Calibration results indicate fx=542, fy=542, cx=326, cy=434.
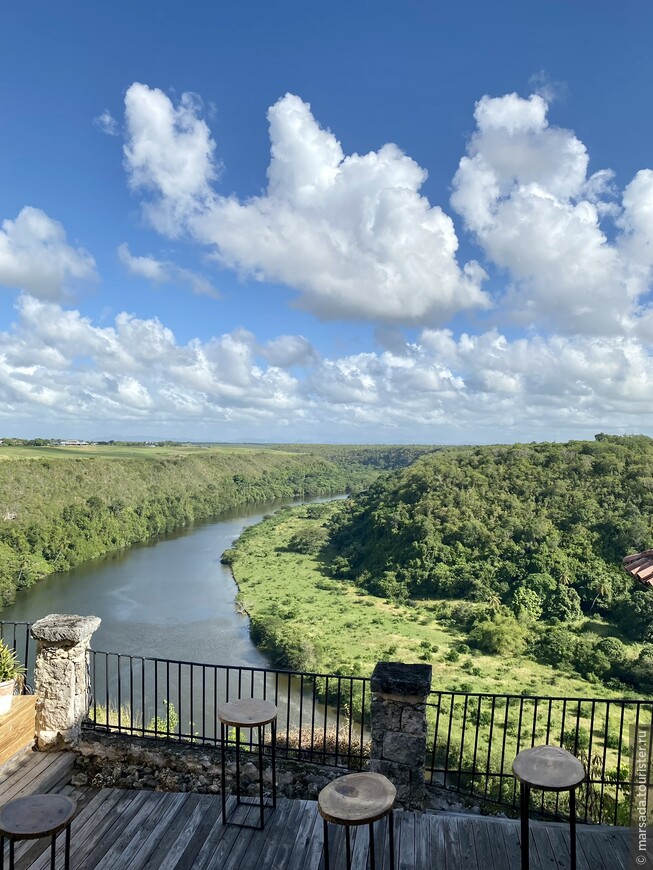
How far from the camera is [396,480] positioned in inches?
2579

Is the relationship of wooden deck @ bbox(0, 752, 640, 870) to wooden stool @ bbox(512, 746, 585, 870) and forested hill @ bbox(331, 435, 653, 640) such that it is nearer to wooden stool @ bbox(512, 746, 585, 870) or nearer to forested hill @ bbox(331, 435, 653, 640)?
wooden stool @ bbox(512, 746, 585, 870)

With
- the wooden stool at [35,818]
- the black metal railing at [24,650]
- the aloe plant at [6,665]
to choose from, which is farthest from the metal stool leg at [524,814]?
the aloe plant at [6,665]

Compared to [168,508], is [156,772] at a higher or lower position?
higher

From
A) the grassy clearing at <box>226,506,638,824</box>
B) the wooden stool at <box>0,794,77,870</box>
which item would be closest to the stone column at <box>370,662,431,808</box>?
the wooden stool at <box>0,794,77,870</box>

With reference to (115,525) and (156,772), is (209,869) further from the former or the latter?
(115,525)

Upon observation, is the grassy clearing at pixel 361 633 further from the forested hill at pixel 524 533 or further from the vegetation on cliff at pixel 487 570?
the forested hill at pixel 524 533

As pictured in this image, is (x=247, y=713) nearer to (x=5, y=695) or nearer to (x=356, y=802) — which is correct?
(x=356, y=802)

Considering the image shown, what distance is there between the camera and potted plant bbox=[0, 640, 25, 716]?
5.16 meters

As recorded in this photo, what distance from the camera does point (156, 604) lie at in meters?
37.4

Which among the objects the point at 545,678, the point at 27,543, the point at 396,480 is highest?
the point at 396,480

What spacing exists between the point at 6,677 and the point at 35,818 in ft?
12.5

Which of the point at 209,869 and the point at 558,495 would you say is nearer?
A: the point at 209,869

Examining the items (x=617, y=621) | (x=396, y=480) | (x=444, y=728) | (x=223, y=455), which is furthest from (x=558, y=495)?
(x=223, y=455)

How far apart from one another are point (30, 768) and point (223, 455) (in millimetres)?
103966
